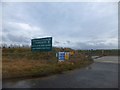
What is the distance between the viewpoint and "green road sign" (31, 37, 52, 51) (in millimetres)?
21434

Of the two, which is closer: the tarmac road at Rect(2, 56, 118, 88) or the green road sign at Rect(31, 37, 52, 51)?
the tarmac road at Rect(2, 56, 118, 88)

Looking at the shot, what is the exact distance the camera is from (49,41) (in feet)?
70.1

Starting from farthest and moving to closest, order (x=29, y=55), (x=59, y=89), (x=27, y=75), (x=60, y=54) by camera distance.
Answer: (x=29, y=55), (x=60, y=54), (x=27, y=75), (x=59, y=89)

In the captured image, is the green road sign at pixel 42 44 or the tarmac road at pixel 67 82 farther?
the green road sign at pixel 42 44

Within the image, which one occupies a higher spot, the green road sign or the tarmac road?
the green road sign

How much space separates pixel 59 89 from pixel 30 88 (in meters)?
1.47

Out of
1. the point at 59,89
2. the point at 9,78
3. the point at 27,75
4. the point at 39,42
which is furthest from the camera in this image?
the point at 39,42

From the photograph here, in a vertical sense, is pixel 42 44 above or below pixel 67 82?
above

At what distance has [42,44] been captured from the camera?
22141 mm

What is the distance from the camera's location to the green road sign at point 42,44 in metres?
21.4

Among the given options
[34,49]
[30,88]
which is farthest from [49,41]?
[30,88]

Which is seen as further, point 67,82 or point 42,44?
point 42,44

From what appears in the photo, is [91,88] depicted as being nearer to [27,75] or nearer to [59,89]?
[59,89]

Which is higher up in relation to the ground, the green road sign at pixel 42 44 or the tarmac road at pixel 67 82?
the green road sign at pixel 42 44
